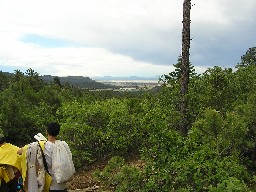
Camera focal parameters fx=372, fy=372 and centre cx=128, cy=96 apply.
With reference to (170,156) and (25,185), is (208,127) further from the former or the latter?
(25,185)

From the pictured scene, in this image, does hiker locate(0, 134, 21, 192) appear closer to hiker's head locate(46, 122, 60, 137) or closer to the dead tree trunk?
hiker's head locate(46, 122, 60, 137)

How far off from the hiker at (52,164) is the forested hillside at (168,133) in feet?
5.92

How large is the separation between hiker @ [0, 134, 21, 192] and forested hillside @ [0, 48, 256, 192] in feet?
6.05

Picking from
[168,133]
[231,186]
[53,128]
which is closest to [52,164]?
[53,128]

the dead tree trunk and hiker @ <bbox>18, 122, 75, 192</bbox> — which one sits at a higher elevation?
the dead tree trunk

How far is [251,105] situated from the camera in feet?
29.1

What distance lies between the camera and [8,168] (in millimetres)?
5750

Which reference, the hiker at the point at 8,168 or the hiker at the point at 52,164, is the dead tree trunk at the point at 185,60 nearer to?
the hiker at the point at 8,168

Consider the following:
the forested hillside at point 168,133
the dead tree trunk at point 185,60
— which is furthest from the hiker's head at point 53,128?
the dead tree trunk at point 185,60

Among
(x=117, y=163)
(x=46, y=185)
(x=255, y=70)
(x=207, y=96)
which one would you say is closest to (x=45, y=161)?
(x=46, y=185)

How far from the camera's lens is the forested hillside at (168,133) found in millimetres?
6258

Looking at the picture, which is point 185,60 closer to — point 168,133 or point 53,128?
point 168,133

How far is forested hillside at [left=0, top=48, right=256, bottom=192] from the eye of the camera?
6.26 m

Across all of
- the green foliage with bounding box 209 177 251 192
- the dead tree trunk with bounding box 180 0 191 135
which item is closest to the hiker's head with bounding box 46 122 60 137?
the green foliage with bounding box 209 177 251 192
